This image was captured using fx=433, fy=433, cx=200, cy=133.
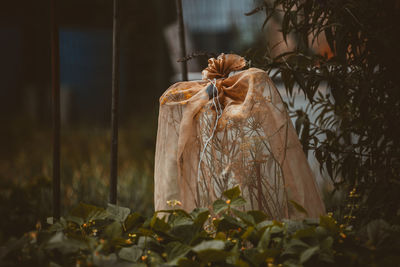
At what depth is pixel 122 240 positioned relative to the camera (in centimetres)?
101

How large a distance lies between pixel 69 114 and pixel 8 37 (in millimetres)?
1692

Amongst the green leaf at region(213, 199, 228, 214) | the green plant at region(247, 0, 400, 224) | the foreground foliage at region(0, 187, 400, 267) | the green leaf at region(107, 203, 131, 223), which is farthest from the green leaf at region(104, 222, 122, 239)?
the green plant at region(247, 0, 400, 224)

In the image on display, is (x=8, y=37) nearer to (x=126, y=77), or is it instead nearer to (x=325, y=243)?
(x=126, y=77)

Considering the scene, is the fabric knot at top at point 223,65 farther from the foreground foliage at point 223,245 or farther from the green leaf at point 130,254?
the green leaf at point 130,254

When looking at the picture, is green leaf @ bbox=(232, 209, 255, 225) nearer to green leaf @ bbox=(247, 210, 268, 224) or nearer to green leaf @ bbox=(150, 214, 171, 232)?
green leaf @ bbox=(247, 210, 268, 224)

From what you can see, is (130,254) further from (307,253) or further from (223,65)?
(223,65)

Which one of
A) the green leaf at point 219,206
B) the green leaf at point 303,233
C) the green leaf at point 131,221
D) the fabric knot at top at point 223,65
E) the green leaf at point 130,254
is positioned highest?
the fabric knot at top at point 223,65

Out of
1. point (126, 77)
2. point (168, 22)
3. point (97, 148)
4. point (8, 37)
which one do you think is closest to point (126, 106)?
point (126, 77)

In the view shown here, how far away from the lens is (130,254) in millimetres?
945

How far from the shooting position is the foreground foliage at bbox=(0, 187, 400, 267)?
89 cm

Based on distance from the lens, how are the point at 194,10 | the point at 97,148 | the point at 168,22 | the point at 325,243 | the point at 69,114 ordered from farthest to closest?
the point at 69,114
the point at 168,22
the point at 194,10
the point at 97,148
the point at 325,243

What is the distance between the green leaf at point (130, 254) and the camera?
0.93m

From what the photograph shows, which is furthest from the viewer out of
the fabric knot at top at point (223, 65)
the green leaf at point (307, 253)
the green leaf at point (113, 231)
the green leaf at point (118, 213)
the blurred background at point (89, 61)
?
the blurred background at point (89, 61)

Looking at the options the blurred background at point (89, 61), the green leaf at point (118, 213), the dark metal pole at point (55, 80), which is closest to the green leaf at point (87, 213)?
the green leaf at point (118, 213)
